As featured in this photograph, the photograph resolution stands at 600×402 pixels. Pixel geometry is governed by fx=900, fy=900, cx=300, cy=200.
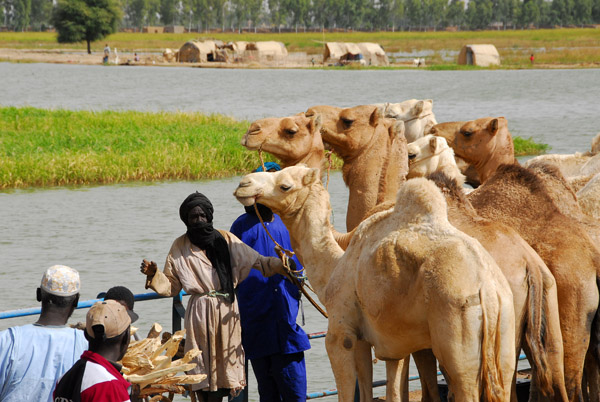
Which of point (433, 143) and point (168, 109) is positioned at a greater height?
point (433, 143)

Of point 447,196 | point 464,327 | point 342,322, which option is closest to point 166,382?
point 342,322

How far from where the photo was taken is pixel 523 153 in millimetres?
24672

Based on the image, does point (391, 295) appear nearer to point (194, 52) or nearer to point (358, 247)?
point (358, 247)

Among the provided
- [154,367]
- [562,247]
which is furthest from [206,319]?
[562,247]

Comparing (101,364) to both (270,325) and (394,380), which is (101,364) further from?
(270,325)

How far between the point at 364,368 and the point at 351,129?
2461 mm

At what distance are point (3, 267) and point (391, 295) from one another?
11730mm

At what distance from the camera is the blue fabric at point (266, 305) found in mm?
5723

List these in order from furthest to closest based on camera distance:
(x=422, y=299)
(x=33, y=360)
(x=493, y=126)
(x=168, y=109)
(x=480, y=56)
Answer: (x=480, y=56)
(x=168, y=109)
(x=493, y=126)
(x=422, y=299)
(x=33, y=360)

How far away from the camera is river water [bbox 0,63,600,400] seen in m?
14.8

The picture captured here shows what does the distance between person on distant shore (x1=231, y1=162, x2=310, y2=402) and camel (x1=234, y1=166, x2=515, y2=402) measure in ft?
2.34

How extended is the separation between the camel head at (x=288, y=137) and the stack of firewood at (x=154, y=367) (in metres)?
2.13

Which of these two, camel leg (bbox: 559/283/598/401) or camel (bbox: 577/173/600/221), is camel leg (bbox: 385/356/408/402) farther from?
camel (bbox: 577/173/600/221)

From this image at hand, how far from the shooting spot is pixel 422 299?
4395 millimetres
